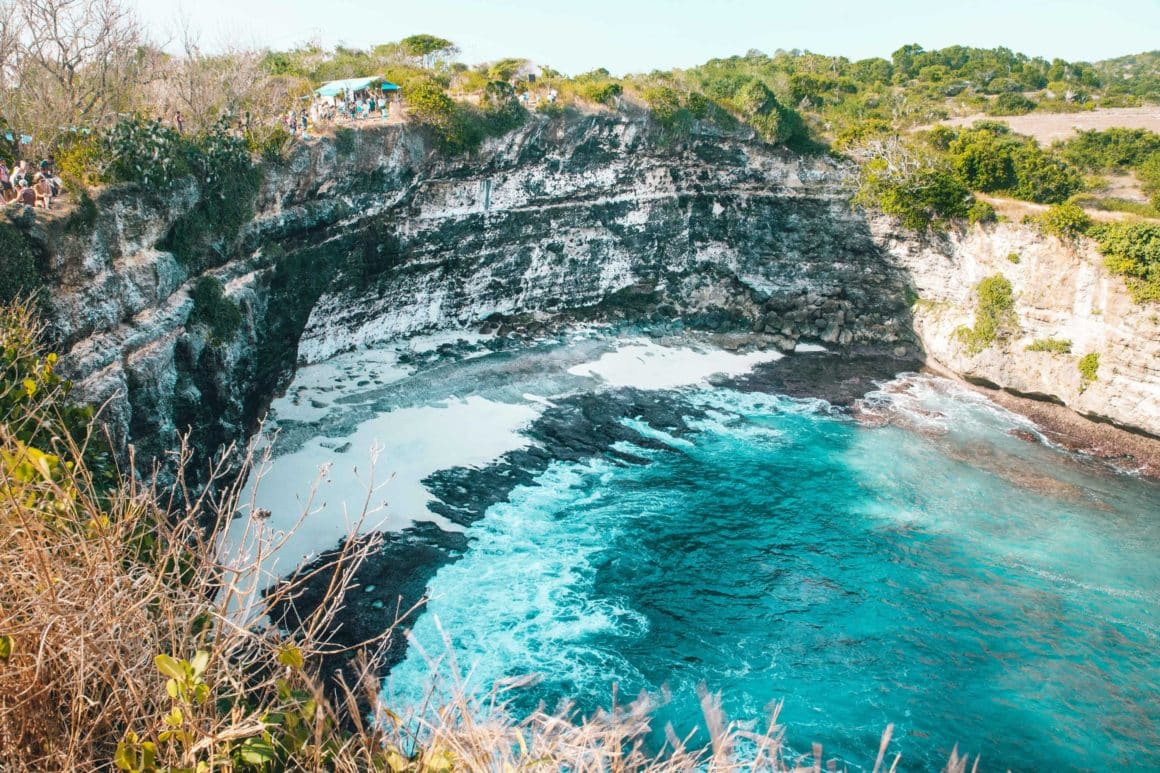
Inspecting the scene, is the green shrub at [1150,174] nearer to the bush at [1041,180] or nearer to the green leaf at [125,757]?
the bush at [1041,180]

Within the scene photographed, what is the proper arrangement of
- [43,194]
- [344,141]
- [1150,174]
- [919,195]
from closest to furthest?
1. [43,194]
2. [344,141]
3. [1150,174]
4. [919,195]

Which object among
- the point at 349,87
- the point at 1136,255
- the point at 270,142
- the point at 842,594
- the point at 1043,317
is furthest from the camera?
the point at 1043,317

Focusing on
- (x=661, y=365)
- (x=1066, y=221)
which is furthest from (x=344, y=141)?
(x=1066, y=221)

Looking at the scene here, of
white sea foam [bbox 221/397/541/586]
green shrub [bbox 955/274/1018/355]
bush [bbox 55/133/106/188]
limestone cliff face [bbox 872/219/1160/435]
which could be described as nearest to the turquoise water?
white sea foam [bbox 221/397/541/586]

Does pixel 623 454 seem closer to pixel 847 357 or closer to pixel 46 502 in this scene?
pixel 847 357

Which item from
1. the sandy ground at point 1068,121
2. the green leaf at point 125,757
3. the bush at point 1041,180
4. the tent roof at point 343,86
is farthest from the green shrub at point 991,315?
the green leaf at point 125,757

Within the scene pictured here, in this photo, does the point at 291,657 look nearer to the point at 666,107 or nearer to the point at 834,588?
the point at 834,588

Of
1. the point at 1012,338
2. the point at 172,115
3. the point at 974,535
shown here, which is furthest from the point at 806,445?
the point at 172,115

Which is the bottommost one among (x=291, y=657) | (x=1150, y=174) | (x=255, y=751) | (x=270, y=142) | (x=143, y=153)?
(x=255, y=751)
